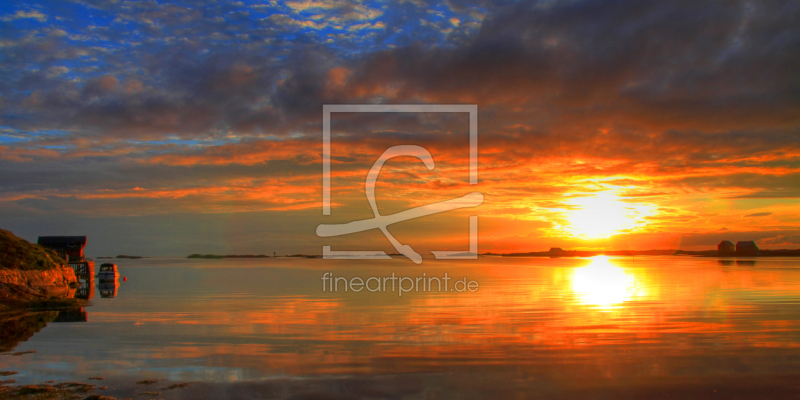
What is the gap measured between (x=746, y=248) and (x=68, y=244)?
720ft

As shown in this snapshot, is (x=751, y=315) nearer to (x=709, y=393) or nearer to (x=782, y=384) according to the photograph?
(x=782, y=384)

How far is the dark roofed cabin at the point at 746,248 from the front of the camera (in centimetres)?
19344

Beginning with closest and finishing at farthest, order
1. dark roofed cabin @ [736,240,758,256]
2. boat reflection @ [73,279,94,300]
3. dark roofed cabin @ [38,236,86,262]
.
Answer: boat reflection @ [73,279,94,300] → dark roofed cabin @ [38,236,86,262] → dark roofed cabin @ [736,240,758,256]

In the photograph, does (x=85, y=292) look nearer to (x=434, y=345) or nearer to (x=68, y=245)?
(x=68, y=245)

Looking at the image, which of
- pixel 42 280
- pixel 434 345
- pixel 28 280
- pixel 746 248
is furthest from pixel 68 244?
pixel 746 248

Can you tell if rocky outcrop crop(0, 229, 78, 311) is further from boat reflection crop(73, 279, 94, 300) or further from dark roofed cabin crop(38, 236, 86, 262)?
dark roofed cabin crop(38, 236, 86, 262)

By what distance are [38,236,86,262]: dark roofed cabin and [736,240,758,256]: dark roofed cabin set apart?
714ft

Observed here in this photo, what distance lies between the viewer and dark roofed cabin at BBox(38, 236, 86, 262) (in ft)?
255

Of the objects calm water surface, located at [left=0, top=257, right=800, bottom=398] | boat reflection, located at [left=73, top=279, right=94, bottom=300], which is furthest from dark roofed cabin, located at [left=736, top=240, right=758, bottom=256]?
boat reflection, located at [left=73, top=279, right=94, bottom=300]

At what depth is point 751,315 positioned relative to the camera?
1009 inches

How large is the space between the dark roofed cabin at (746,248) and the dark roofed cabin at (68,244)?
217711mm

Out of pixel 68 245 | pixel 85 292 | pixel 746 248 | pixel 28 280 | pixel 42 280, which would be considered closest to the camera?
pixel 28 280

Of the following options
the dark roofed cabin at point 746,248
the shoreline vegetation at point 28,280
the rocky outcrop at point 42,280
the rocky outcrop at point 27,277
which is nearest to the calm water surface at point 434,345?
the shoreline vegetation at point 28,280

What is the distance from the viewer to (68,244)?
79000 millimetres
